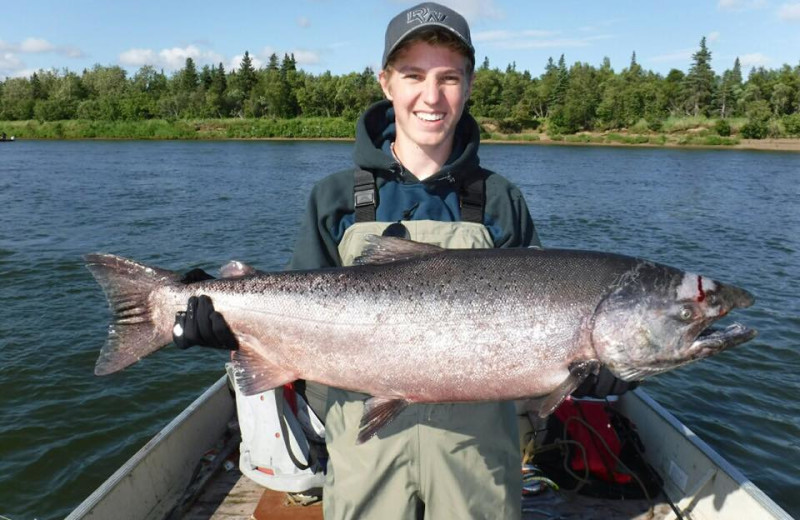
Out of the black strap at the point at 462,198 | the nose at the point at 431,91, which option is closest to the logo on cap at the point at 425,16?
the nose at the point at 431,91

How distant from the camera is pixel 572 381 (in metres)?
2.61

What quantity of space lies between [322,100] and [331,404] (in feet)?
349

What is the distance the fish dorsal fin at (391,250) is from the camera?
2873 mm

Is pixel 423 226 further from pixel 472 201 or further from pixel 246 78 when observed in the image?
pixel 246 78

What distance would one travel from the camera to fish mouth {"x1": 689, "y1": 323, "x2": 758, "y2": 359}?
101 inches

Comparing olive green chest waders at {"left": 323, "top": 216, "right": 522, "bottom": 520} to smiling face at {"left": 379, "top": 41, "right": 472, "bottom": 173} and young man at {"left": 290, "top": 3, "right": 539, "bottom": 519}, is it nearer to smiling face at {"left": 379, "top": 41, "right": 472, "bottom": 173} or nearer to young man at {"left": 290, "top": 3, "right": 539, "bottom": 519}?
young man at {"left": 290, "top": 3, "right": 539, "bottom": 519}

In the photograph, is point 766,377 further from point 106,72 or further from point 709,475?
point 106,72

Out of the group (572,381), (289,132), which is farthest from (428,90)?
(289,132)

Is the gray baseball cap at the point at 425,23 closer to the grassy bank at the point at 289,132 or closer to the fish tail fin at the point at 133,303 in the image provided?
the fish tail fin at the point at 133,303

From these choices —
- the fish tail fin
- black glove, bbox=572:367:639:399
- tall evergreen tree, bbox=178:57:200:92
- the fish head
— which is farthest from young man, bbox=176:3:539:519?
tall evergreen tree, bbox=178:57:200:92

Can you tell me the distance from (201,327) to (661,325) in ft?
6.94

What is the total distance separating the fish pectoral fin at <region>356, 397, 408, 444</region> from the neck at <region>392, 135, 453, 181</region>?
1204mm

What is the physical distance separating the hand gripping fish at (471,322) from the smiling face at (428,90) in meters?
0.64

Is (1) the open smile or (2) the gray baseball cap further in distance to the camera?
(1) the open smile
